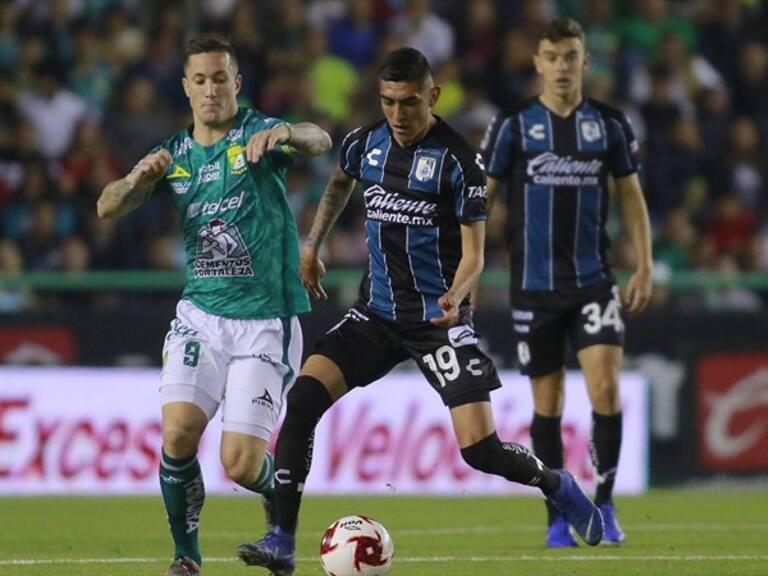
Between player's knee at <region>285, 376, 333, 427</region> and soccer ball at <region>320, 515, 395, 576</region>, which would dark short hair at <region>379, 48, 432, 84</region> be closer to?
player's knee at <region>285, 376, 333, 427</region>

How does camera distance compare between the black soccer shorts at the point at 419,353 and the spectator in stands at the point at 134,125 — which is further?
the spectator in stands at the point at 134,125

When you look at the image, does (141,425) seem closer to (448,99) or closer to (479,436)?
(448,99)

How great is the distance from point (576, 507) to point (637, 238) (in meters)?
2.01

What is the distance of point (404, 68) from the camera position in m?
7.82

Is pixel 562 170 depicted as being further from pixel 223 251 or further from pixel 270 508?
pixel 270 508

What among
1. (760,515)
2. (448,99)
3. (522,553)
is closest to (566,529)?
(522,553)

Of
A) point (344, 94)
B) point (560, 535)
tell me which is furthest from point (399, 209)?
point (344, 94)

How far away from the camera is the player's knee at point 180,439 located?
7676 millimetres

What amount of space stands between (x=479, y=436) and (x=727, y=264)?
9.03 metres

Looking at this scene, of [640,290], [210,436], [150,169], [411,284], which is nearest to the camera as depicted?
[150,169]

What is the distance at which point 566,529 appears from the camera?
9773 mm

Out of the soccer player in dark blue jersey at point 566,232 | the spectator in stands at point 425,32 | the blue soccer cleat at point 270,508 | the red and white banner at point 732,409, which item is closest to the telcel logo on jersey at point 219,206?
→ the blue soccer cleat at point 270,508

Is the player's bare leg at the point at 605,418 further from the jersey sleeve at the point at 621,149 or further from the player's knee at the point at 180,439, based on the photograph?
the player's knee at the point at 180,439

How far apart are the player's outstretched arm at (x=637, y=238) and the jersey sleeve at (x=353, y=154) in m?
2.06
